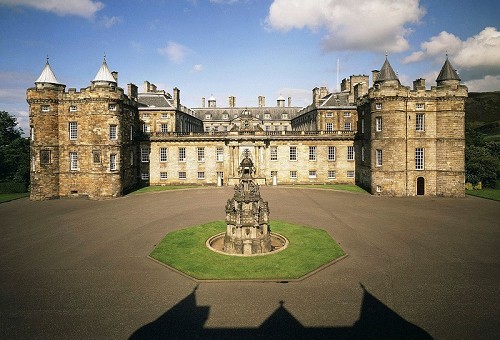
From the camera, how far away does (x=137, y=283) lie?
13.3 meters

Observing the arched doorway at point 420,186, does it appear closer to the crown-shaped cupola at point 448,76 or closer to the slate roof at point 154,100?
the crown-shaped cupola at point 448,76

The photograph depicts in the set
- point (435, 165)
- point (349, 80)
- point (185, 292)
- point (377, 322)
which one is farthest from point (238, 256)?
point (349, 80)

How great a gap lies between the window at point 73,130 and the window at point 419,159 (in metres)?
41.0

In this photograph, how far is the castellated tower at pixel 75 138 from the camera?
36.1m

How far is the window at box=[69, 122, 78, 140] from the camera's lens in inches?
1457

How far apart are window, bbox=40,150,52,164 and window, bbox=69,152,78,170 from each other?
6.99ft

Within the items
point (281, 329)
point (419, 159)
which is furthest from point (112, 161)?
point (419, 159)

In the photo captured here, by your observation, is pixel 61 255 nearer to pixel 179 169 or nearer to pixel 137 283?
pixel 137 283

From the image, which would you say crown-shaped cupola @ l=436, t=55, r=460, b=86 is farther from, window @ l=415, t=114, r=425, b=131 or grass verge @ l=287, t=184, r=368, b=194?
grass verge @ l=287, t=184, r=368, b=194

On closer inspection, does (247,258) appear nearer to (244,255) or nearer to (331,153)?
(244,255)

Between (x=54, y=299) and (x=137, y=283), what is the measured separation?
3080 millimetres

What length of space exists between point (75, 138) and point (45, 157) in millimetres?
3974

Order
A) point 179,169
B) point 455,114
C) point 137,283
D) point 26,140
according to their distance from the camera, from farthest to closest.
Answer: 1. point 26,140
2. point 179,169
3. point 455,114
4. point 137,283

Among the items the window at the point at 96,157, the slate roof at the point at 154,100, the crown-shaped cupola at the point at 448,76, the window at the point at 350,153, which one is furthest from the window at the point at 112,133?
the crown-shaped cupola at the point at 448,76
